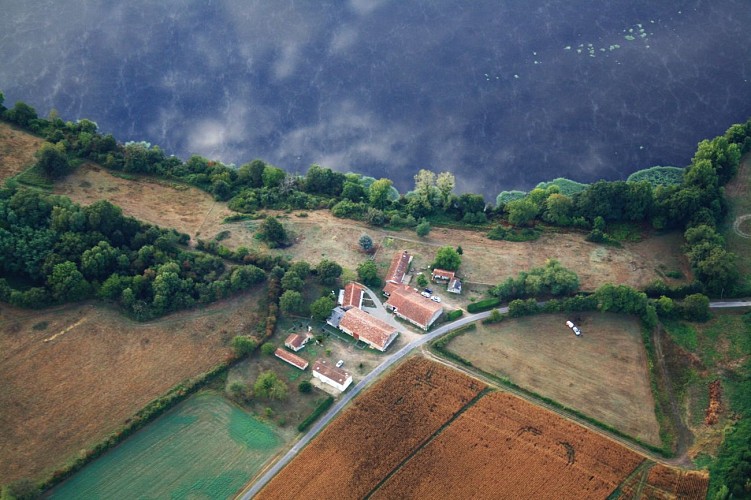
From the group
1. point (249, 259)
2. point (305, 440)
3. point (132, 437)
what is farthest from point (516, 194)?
point (132, 437)

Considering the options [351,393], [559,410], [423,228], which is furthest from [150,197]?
[559,410]

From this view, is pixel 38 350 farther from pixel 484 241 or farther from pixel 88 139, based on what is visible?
pixel 484 241

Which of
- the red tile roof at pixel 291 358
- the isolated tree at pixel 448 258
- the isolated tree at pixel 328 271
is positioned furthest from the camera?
the isolated tree at pixel 448 258

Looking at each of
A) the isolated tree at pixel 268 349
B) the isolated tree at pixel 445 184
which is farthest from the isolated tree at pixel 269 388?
the isolated tree at pixel 445 184

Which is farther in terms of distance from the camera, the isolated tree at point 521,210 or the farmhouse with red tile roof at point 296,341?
the isolated tree at point 521,210

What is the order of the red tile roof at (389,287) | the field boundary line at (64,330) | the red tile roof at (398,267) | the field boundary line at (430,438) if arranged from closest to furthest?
the field boundary line at (430,438)
the field boundary line at (64,330)
the red tile roof at (389,287)
the red tile roof at (398,267)

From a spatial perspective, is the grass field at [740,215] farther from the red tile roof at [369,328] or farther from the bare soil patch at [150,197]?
the bare soil patch at [150,197]

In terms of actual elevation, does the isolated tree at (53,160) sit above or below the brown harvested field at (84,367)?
above

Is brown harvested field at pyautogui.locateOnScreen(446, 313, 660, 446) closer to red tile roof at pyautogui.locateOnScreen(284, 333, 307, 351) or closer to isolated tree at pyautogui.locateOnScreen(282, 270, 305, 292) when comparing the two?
red tile roof at pyautogui.locateOnScreen(284, 333, 307, 351)
